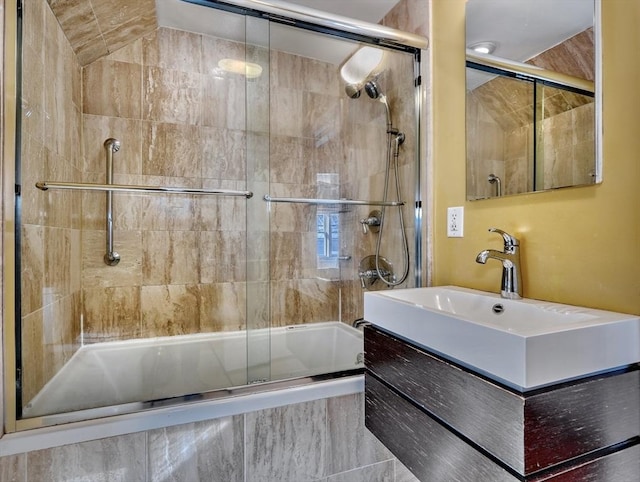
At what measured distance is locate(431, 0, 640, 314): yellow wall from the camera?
35.0 inches

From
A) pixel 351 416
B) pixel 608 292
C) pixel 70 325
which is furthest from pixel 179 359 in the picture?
pixel 608 292

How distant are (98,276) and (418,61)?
2.05 meters

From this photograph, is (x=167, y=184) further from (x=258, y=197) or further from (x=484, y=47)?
(x=484, y=47)

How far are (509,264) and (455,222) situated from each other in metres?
0.36

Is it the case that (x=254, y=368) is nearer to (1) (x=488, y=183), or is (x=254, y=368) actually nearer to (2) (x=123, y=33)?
(1) (x=488, y=183)

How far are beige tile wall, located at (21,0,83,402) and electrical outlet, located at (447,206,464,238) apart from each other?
5.14 feet

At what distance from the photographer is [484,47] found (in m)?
1.33

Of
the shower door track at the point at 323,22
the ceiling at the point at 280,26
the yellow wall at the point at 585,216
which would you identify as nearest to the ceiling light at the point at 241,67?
the ceiling at the point at 280,26

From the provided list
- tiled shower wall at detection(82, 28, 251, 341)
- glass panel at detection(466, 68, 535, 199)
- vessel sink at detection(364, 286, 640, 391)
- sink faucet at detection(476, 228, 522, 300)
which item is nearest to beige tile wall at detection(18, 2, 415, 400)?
tiled shower wall at detection(82, 28, 251, 341)

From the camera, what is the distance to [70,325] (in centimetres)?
175

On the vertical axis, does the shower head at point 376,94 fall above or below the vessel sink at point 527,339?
above

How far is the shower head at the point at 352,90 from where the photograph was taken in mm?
2042

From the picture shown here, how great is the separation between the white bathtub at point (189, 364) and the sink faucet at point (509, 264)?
67 centimetres

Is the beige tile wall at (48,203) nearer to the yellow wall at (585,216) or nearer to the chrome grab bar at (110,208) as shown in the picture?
the chrome grab bar at (110,208)
